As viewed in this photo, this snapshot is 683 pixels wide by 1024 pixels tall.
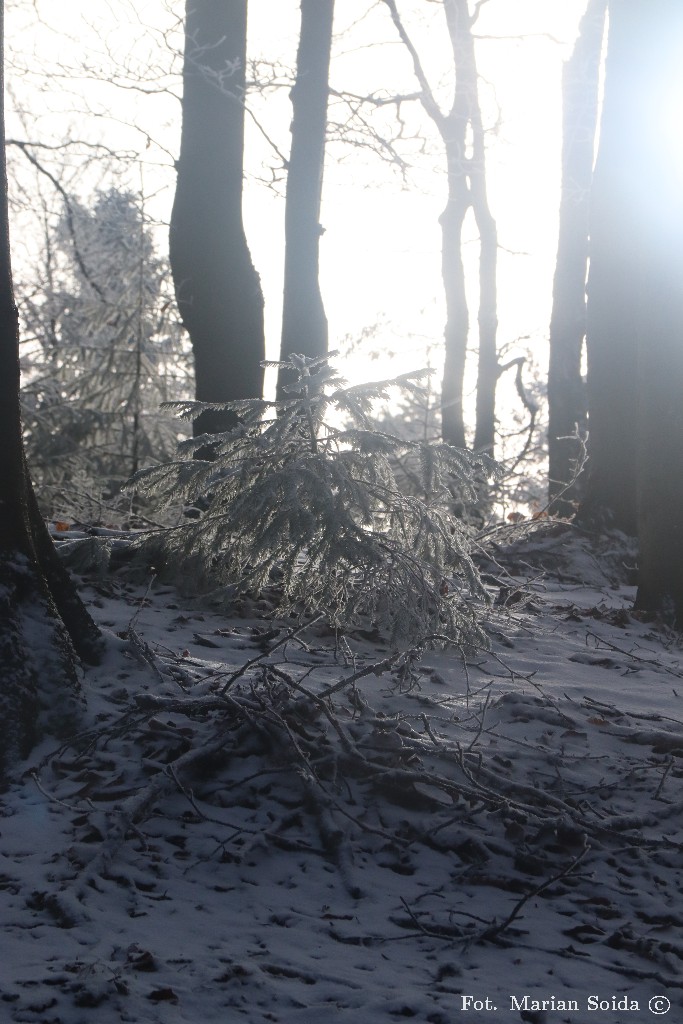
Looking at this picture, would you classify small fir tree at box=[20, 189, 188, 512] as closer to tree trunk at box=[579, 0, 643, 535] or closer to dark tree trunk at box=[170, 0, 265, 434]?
dark tree trunk at box=[170, 0, 265, 434]

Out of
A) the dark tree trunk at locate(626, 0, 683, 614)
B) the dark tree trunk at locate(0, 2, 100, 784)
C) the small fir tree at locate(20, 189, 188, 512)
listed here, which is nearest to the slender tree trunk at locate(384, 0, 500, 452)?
the small fir tree at locate(20, 189, 188, 512)

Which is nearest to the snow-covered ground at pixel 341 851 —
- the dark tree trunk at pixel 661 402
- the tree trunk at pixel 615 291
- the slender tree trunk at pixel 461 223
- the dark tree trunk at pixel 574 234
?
the dark tree trunk at pixel 661 402

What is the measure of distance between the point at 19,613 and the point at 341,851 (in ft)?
4.87

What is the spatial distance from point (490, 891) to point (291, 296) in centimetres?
721

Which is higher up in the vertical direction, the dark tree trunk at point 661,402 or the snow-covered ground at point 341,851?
the dark tree trunk at point 661,402

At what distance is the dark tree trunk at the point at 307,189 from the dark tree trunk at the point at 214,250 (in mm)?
2016

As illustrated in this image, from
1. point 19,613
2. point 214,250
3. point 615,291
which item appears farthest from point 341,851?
point 615,291

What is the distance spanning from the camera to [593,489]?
28.0 ft

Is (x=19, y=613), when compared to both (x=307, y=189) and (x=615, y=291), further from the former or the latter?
(x=615, y=291)

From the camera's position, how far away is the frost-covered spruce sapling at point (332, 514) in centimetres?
396

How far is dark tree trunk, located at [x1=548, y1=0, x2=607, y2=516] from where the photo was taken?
1365 cm

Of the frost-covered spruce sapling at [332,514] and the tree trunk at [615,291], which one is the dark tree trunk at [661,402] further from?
the frost-covered spruce sapling at [332,514]

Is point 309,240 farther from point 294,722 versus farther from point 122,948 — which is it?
point 122,948

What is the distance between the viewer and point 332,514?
399cm
